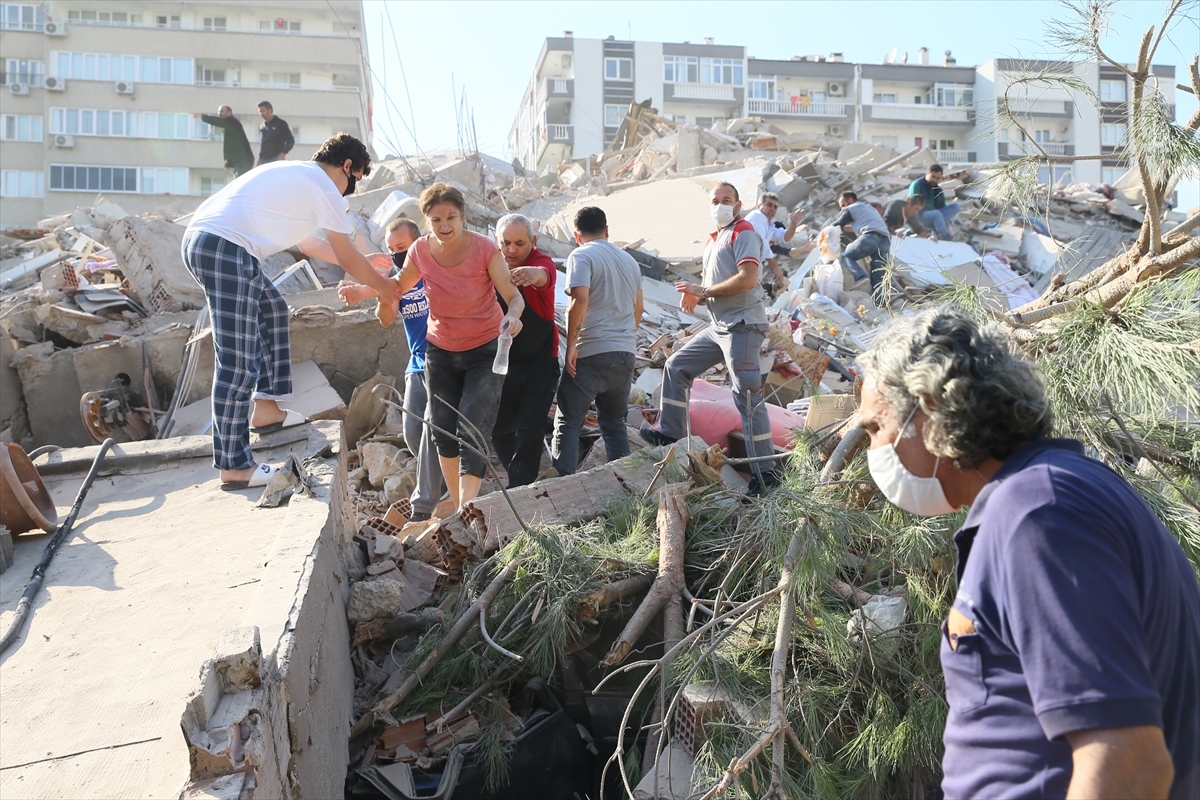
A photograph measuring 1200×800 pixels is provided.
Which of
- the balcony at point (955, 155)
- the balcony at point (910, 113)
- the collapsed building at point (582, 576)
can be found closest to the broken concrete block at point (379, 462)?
the collapsed building at point (582, 576)

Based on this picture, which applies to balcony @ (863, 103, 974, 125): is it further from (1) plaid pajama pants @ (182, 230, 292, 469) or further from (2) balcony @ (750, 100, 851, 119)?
(1) plaid pajama pants @ (182, 230, 292, 469)

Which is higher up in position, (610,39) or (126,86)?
(610,39)

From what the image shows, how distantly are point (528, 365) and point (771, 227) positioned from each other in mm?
6419

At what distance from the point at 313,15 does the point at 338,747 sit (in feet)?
141

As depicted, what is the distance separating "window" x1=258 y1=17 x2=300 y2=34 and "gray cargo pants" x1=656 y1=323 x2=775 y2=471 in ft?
132

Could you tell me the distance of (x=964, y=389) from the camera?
1.41 meters

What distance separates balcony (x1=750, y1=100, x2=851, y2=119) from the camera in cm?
4478

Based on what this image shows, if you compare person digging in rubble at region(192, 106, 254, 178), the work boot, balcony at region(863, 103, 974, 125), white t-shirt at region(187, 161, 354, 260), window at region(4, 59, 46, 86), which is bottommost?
the work boot

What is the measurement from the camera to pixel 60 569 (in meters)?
3.24

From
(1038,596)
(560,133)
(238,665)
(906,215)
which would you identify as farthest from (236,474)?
(560,133)

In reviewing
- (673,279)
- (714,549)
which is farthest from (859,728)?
(673,279)

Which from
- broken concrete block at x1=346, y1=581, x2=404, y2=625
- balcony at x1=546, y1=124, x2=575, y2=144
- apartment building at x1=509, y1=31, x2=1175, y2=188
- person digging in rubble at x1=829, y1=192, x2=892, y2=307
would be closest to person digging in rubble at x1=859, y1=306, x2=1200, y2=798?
broken concrete block at x1=346, y1=581, x2=404, y2=625

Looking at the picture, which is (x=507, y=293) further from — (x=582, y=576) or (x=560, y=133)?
(x=560, y=133)

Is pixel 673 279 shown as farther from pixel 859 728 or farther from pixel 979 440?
pixel 979 440
